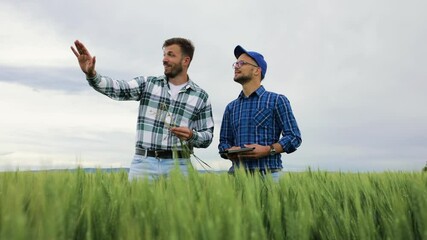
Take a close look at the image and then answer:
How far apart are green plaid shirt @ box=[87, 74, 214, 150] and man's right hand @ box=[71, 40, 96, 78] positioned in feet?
0.45

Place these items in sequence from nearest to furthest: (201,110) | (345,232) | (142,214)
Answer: (142,214) → (345,232) → (201,110)

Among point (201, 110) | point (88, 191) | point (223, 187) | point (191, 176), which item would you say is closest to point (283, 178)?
point (191, 176)

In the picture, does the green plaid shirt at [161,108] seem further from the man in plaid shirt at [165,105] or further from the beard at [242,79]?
the beard at [242,79]

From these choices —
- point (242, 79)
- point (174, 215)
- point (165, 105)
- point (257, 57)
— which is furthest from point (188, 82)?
point (174, 215)

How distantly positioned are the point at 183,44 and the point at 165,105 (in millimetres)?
701

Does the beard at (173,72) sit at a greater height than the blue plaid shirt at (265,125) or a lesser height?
greater

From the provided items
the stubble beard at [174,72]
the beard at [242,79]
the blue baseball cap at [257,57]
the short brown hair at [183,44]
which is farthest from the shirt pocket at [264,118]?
the short brown hair at [183,44]

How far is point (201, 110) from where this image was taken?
418cm

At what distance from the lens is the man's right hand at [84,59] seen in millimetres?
3580

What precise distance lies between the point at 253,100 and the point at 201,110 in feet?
1.95

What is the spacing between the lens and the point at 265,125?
3.75 m

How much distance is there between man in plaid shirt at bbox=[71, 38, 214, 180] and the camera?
3.85 metres

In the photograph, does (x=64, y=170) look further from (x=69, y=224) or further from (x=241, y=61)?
(x=241, y=61)

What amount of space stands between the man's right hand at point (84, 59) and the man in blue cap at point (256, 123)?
1.30 meters
